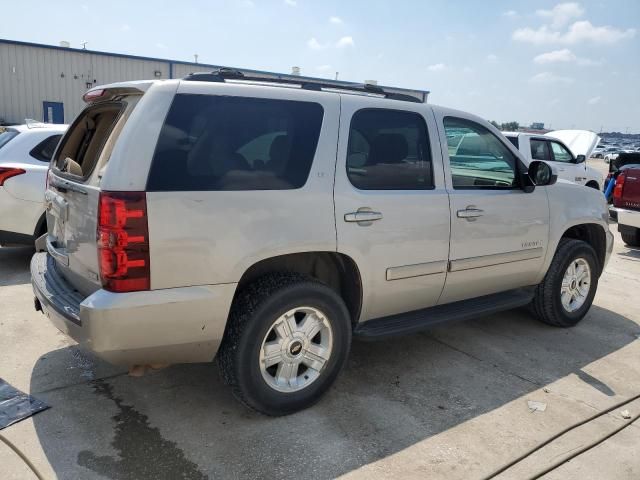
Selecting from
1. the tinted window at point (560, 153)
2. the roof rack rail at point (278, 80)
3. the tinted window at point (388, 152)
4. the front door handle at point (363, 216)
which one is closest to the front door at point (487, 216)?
the tinted window at point (388, 152)

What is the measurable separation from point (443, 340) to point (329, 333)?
1.68m

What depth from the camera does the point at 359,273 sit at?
10.9ft

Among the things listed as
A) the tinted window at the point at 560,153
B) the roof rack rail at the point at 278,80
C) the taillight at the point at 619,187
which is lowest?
the taillight at the point at 619,187

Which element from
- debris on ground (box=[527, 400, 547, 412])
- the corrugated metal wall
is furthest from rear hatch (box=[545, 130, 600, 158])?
the corrugated metal wall

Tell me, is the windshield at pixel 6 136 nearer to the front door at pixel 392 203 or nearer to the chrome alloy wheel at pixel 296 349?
the front door at pixel 392 203

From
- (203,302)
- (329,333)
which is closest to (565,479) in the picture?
(329,333)

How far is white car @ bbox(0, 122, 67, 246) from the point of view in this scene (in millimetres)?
5633

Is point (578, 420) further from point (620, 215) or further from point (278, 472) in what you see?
point (620, 215)

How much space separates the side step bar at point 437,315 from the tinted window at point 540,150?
273 inches

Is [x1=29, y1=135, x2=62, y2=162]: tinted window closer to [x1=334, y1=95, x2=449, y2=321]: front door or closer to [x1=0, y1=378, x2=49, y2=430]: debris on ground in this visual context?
[x1=0, y1=378, x2=49, y2=430]: debris on ground

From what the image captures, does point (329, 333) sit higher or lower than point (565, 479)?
higher

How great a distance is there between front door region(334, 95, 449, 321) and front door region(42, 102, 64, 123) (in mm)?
21522

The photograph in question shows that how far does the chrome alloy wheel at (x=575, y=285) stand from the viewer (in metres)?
4.91

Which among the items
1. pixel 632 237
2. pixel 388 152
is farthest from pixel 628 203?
pixel 388 152
